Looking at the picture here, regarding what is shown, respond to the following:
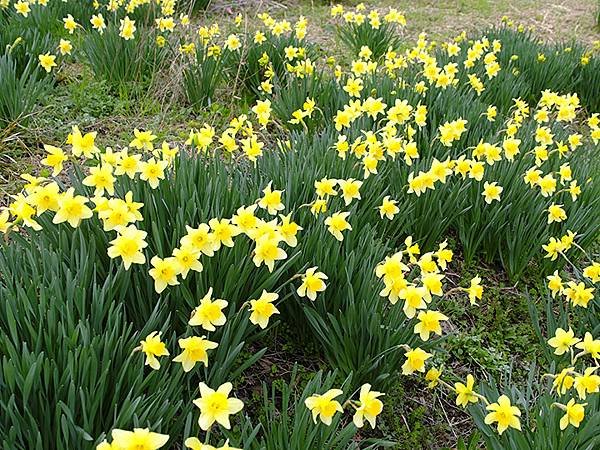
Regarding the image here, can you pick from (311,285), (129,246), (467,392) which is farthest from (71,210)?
(467,392)

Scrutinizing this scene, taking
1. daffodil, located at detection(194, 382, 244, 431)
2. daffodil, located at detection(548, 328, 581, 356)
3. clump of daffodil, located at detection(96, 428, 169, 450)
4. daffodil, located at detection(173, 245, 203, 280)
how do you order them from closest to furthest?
clump of daffodil, located at detection(96, 428, 169, 450) → daffodil, located at detection(194, 382, 244, 431) → daffodil, located at detection(173, 245, 203, 280) → daffodil, located at detection(548, 328, 581, 356)

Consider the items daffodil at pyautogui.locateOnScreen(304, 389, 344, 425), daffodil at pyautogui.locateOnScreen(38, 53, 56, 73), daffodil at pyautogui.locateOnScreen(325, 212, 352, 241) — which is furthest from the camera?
daffodil at pyautogui.locateOnScreen(38, 53, 56, 73)

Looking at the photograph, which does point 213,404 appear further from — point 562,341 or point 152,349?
point 562,341

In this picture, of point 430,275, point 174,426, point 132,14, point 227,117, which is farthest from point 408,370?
point 132,14

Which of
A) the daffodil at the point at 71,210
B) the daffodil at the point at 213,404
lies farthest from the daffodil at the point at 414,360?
the daffodil at the point at 71,210

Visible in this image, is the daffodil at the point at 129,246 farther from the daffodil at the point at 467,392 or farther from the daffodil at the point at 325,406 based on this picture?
the daffodil at the point at 467,392

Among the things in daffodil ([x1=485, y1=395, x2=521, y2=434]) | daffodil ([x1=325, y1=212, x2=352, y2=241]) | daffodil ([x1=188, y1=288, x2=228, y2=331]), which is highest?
daffodil ([x1=325, y1=212, x2=352, y2=241])

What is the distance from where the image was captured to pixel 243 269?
170cm

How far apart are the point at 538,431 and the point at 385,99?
2258 mm

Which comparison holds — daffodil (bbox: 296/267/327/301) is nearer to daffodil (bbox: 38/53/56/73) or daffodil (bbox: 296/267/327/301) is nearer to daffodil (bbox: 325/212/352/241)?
daffodil (bbox: 325/212/352/241)

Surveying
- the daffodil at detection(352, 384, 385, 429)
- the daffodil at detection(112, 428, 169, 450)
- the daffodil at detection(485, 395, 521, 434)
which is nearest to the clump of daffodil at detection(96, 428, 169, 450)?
the daffodil at detection(112, 428, 169, 450)

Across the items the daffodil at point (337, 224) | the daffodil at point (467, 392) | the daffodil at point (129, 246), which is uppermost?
the daffodil at point (129, 246)

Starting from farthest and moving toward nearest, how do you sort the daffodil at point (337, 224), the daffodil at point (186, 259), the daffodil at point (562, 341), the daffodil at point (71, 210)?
the daffodil at point (337, 224) < the daffodil at point (562, 341) < the daffodil at point (71, 210) < the daffodil at point (186, 259)

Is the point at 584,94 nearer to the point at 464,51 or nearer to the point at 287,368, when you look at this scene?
the point at 464,51
